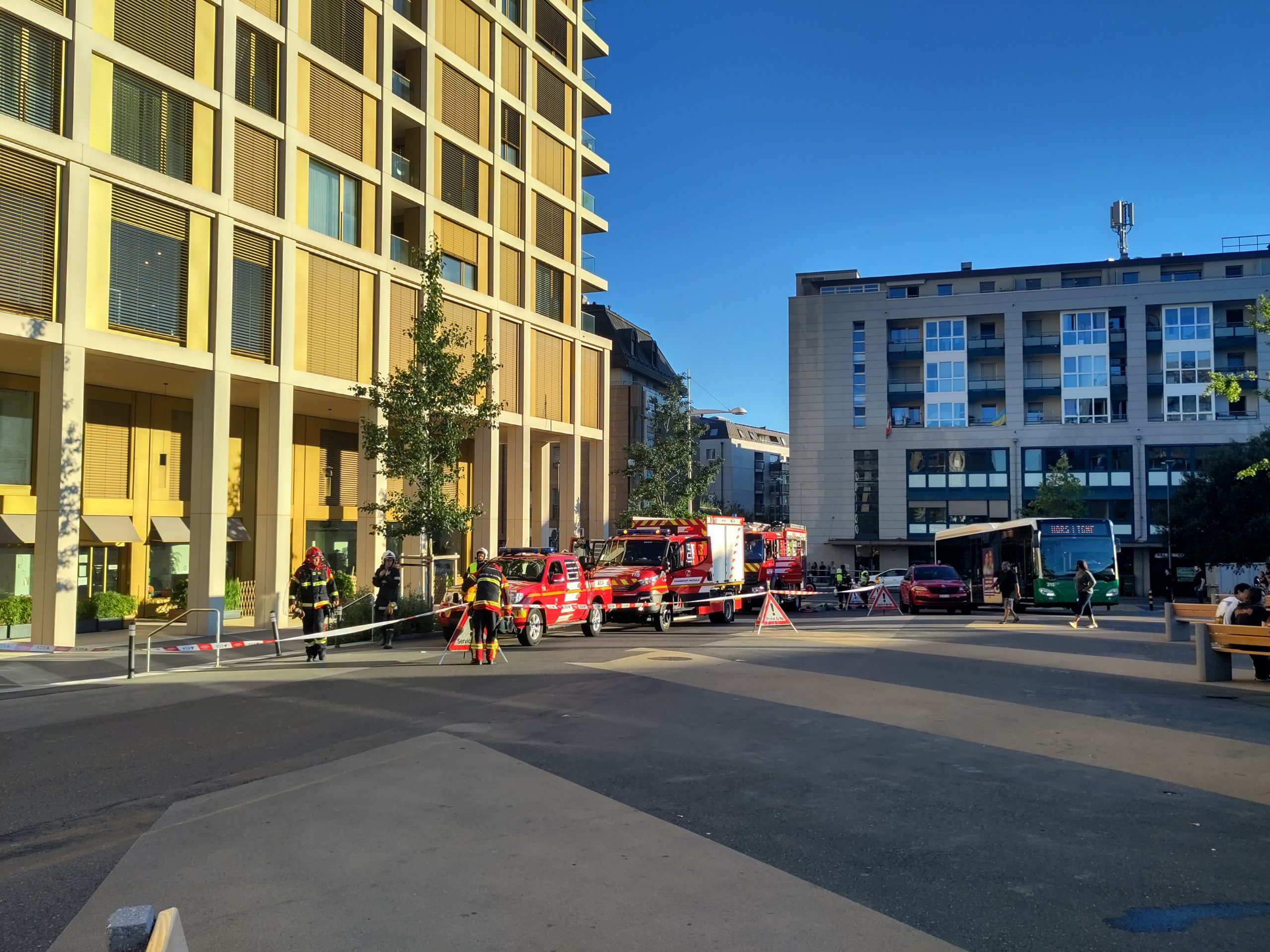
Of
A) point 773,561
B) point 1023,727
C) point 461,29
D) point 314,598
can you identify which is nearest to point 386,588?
point 314,598

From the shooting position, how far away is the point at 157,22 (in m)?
23.8

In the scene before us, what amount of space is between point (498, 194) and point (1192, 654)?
28.2 metres

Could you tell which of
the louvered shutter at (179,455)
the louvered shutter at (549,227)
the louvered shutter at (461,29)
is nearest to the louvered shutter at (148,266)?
the louvered shutter at (179,455)

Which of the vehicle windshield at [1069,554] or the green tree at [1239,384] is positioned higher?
the green tree at [1239,384]

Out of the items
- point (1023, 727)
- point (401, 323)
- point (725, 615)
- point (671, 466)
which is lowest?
point (725, 615)

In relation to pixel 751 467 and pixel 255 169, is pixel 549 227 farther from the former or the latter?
pixel 751 467

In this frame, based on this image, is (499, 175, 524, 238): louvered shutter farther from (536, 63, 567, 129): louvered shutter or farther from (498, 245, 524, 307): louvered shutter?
(536, 63, 567, 129): louvered shutter

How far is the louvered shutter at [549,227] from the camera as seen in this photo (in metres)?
40.4

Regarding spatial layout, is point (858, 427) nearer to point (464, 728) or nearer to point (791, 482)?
point (791, 482)

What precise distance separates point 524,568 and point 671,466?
73.3ft

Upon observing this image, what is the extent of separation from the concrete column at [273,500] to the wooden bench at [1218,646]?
71.2ft

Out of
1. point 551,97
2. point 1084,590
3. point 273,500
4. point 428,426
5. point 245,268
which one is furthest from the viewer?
point 551,97

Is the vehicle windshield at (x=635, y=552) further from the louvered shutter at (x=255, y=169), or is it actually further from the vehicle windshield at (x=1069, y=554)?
the vehicle windshield at (x=1069, y=554)

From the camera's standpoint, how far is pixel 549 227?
41.2m
